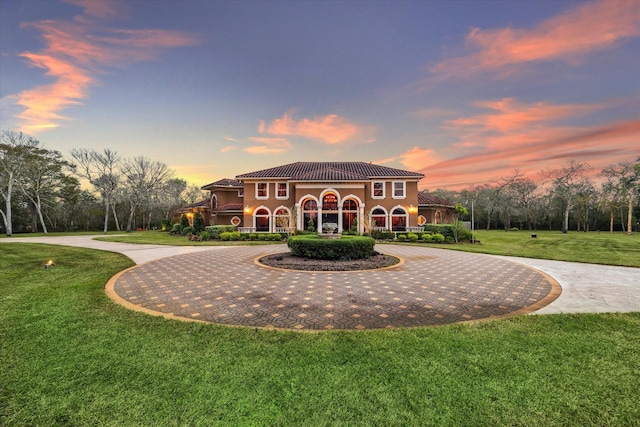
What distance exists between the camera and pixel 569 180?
3809 centimetres

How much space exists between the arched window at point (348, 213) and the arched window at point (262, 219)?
789 cm

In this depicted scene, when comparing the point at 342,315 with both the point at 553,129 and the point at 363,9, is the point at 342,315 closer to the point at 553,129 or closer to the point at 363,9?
the point at 363,9

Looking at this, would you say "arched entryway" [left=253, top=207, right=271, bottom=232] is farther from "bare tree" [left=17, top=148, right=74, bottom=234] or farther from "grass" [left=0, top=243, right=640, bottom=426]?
"bare tree" [left=17, top=148, right=74, bottom=234]

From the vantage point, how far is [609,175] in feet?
117

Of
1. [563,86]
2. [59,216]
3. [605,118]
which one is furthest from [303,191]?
[59,216]

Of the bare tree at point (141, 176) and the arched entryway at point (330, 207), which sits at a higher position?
the bare tree at point (141, 176)

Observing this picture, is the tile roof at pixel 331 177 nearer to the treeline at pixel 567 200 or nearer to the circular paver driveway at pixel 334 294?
the circular paver driveway at pixel 334 294

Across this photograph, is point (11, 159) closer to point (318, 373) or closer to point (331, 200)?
point (331, 200)

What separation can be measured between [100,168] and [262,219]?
27079 millimetres

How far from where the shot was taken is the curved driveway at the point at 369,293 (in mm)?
4953

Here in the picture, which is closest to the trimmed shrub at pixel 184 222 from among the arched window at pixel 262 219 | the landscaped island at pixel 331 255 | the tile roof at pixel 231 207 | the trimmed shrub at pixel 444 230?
the tile roof at pixel 231 207

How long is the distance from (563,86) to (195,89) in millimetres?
24478

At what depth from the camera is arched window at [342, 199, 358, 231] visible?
2494 cm

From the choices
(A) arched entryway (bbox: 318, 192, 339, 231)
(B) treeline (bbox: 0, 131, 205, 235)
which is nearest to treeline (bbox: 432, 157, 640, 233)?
(A) arched entryway (bbox: 318, 192, 339, 231)
